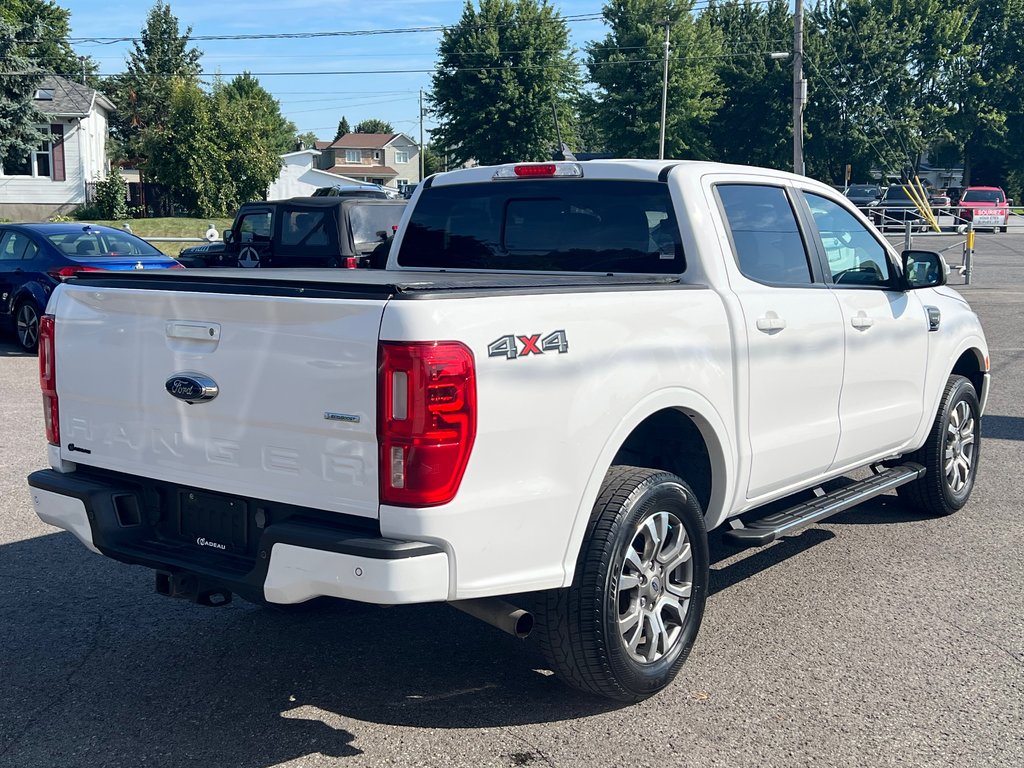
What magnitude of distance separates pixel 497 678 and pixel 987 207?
4860 cm

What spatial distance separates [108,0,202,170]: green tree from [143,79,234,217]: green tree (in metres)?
0.64

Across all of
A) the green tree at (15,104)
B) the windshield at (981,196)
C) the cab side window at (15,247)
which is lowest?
the cab side window at (15,247)

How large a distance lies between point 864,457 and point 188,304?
11.8 ft

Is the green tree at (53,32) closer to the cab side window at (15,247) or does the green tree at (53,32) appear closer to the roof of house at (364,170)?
the roof of house at (364,170)

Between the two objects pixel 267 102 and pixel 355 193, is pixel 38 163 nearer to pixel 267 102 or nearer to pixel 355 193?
pixel 355 193

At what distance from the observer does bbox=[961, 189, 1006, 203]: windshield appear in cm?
4897

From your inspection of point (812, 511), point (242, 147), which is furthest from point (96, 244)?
point (242, 147)

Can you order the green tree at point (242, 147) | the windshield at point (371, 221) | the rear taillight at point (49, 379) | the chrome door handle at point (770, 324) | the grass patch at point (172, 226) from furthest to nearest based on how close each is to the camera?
the green tree at point (242, 147)
the grass patch at point (172, 226)
the windshield at point (371, 221)
the chrome door handle at point (770, 324)
the rear taillight at point (49, 379)

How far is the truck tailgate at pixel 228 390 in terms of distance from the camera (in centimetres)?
334

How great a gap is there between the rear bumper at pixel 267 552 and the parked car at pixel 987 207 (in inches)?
1687

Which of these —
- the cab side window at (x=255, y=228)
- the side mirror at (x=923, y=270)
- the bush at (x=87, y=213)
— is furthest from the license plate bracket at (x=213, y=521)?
the bush at (x=87, y=213)

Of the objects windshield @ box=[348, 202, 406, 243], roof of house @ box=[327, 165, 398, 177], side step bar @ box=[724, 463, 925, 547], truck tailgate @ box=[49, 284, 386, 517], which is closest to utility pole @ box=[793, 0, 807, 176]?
windshield @ box=[348, 202, 406, 243]

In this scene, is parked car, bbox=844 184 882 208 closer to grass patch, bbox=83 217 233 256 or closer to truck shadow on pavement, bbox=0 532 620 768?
grass patch, bbox=83 217 233 256

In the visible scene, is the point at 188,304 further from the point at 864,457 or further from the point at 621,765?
the point at 864,457
